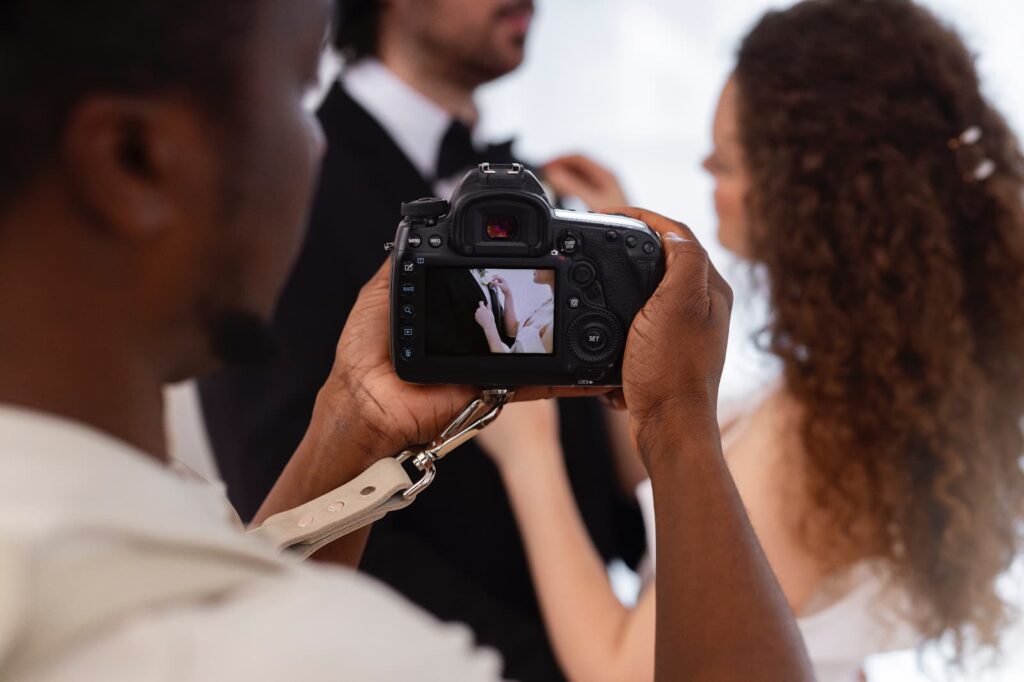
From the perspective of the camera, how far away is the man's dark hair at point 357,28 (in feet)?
3.49

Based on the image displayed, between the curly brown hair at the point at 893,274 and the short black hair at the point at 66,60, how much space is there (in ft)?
2.10

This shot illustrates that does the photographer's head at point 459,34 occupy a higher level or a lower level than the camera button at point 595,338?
higher

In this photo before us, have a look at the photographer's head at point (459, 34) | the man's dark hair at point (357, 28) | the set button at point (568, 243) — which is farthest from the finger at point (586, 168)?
the set button at point (568, 243)

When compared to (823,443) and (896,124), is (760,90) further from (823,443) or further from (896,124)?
(823,443)

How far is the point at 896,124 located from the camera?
812 millimetres

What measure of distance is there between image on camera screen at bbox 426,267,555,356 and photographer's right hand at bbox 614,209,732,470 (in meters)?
0.05

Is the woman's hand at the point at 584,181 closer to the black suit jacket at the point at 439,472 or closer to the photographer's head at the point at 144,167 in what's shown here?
the black suit jacket at the point at 439,472

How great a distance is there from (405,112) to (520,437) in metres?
0.36

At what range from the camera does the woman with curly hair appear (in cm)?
81

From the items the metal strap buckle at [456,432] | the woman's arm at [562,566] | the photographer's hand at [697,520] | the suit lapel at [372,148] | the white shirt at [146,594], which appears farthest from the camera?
the suit lapel at [372,148]

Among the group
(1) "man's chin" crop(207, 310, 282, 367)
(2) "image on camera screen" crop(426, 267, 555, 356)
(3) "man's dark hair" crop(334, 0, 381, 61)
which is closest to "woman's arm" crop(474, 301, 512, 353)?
(2) "image on camera screen" crop(426, 267, 555, 356)

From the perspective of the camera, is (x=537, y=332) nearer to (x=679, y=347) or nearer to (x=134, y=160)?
(x=679, y=347)

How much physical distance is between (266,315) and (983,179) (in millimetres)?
698

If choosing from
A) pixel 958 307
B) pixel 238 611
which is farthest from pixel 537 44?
pixel 238 611
